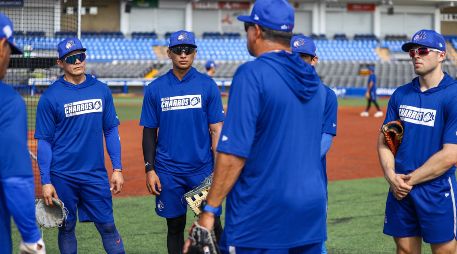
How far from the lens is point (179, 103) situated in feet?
23.2

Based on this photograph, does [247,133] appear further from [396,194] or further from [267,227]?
[396,194]

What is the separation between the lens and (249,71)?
4.05m

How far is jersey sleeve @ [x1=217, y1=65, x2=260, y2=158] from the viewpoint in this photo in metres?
4.02

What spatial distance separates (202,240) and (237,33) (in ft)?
181

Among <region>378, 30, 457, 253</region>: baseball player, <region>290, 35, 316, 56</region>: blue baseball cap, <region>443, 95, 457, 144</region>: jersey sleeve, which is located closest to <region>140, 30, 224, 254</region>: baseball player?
<region>290, 35, 316, 56</region>: blue baseball cap

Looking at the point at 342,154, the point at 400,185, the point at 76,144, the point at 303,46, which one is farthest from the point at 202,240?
the point at 342,154

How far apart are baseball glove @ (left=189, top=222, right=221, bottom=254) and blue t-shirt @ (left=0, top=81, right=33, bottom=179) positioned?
0.98 m

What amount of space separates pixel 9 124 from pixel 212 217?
1.22m

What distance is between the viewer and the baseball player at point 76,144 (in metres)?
6.79

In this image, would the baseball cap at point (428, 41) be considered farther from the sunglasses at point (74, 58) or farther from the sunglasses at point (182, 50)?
the sunglasses at point (74, 58)

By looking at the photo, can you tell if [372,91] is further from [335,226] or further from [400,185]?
[400,185]

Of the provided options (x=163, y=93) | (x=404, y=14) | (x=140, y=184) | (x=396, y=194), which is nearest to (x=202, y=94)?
(x=163, y=93)

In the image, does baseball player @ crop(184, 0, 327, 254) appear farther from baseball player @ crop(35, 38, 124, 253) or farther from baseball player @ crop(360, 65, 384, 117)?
baseball player @ crop(360, 65, 384, 117)

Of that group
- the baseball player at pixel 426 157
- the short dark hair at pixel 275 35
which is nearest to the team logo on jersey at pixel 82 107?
the baseball player at pixel 426 157
